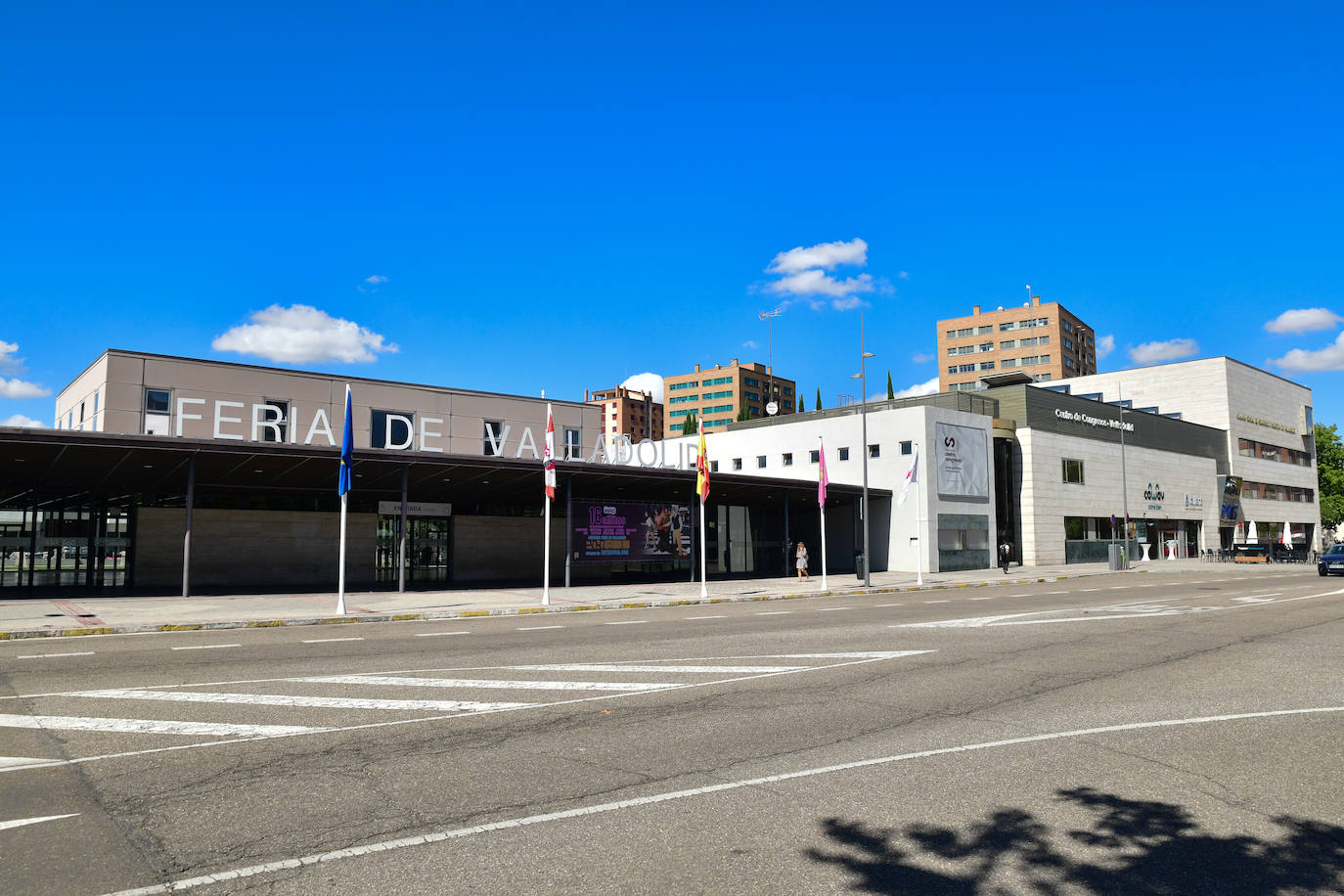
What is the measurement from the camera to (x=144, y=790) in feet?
19.7

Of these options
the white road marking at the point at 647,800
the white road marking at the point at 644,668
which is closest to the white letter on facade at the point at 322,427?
the white road marking at the point at 644,668

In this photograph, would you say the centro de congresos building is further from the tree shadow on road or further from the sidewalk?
the tree shadow on road

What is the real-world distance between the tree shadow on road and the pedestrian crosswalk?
15.8 feet

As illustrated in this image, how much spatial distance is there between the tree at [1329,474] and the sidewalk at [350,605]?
7878 centimetres

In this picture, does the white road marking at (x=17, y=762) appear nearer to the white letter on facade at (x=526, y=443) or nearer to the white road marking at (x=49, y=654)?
the white road marking at (x=49, y=654)

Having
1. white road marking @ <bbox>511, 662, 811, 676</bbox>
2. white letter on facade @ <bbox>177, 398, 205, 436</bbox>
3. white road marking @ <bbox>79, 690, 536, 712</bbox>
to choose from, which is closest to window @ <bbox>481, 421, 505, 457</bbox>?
white letter on facade @ <bbox>177, 398, 205, 436</bbox>

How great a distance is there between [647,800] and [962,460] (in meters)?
44.4

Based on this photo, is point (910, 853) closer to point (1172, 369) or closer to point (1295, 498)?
point (1172, 369)

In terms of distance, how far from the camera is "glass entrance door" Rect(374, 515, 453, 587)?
116 ft

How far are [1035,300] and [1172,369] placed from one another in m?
50.8

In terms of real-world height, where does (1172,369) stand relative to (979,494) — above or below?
above

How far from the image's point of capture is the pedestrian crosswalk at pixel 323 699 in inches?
301

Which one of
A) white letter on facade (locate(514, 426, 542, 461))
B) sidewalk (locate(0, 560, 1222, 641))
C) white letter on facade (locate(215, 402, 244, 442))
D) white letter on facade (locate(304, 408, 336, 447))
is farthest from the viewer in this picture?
white letter on facade (locate(514, 426, 542, 461))

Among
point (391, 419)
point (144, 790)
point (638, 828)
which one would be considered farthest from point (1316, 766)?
point (391, 419)
